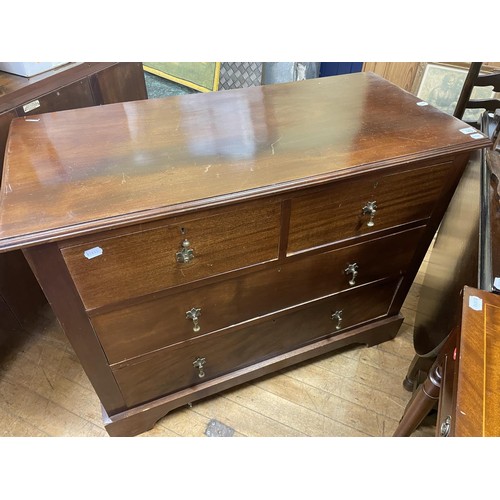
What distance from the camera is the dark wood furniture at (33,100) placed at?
51.2 inches

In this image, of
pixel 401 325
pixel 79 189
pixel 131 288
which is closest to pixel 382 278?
pixel 401 325

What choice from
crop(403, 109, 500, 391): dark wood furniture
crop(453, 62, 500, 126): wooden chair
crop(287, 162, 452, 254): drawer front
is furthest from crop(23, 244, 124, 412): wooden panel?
crop(453, 62, 500, 126): wooden chair

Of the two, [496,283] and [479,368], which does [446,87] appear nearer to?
[496,283]

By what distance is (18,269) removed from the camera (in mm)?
1426

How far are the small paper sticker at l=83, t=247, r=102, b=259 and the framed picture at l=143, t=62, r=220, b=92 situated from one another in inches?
80.9

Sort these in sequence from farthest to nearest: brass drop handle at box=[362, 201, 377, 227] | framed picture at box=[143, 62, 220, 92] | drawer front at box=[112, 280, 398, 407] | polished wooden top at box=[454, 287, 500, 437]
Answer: framed picture at box=[143, 62, 220, 92] < drawer front at box=[112, 280, 398, 407] < brass drop handle at box=[362, 201, 377, 227] < polished wooden top at box=[454, 287, 500, 437]

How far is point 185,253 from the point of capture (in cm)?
92

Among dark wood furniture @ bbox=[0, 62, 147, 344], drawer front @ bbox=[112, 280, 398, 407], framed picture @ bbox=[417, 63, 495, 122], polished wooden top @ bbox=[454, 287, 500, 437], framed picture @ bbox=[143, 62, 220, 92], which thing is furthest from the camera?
framed picture @ bbox=[143, 62, 220, 92]

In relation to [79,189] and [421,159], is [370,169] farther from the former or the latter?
[79,189]

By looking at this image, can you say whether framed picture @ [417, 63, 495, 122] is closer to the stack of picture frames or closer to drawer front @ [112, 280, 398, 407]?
the stack of picture frames

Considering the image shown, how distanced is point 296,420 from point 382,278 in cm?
59

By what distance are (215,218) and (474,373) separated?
580 millimetres

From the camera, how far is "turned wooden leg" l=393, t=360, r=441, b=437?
0.90 metres

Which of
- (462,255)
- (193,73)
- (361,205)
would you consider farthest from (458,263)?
(193,73)
